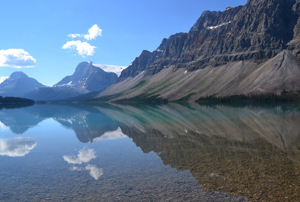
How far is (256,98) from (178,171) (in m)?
159

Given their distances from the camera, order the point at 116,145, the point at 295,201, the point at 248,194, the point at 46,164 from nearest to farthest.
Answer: the point at 295,201 → the point at 248,194 → the point at 46,164 → the point at 116,145

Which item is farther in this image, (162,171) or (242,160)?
(242,160)

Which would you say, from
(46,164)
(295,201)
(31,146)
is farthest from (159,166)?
(31,146)

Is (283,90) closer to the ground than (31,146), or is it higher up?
higher up

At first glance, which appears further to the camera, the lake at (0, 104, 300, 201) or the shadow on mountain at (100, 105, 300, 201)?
the lake at (0, 104, 300, 201)

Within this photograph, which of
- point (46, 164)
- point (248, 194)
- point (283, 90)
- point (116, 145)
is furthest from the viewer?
point (283, 90)

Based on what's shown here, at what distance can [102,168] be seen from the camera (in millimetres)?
24141

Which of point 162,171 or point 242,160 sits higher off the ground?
point 242,160

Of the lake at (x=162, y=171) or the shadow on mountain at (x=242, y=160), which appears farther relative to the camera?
the lake at (x=162, y=171)

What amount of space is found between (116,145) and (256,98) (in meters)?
151

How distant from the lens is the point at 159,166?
2362cm

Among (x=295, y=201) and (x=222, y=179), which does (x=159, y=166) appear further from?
(x=295, y=201)

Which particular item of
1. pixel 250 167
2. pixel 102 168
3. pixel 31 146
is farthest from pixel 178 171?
pixel 31 146

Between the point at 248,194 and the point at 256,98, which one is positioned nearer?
the point at 248,194
